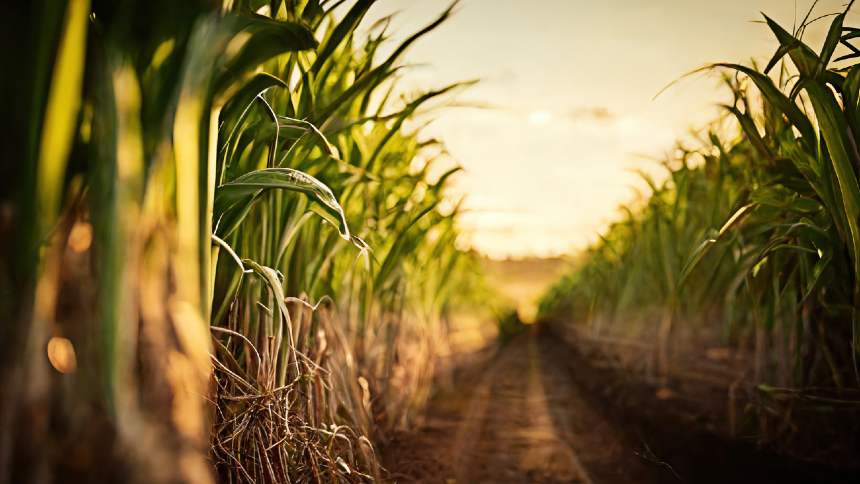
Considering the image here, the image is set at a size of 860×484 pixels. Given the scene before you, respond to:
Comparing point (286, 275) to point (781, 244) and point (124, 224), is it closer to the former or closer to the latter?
point (124, 224)

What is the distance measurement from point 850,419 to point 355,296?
1.46 meters

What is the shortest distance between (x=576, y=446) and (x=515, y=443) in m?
0.23

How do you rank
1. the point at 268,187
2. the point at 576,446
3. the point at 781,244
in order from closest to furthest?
1. the point at 268,187
2. the point at 781,244
3. the point at 576,446

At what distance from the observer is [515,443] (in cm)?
215

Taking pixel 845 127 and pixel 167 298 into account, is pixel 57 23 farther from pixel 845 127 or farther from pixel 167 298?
pixel 845 127

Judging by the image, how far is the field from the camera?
16.3 inches

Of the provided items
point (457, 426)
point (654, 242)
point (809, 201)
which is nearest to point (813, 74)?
point (809, 201)

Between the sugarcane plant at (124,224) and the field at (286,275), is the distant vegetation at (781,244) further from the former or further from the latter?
the sugarcane plant at (124,224)

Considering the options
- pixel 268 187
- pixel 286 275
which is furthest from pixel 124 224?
pixel 286 275

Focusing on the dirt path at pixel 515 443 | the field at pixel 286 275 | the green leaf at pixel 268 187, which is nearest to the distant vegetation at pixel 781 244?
the field at pixel 286 275

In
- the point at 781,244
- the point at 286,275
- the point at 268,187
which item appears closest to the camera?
the point at 268,187

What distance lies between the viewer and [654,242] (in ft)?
10.8

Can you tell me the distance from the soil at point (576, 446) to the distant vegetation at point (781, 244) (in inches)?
7.4

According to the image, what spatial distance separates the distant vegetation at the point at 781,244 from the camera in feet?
3.69
